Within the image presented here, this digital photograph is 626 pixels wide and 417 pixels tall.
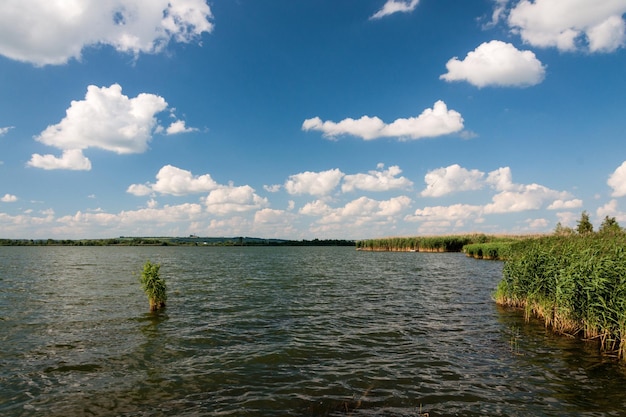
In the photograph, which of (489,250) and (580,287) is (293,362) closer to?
(580,287)

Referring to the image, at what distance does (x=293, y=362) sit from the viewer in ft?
45.0

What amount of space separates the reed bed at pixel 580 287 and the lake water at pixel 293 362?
1.02 metres

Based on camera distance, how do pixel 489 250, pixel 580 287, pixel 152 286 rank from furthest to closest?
pixel 489 250, pixel 152 286, pixel 580 287

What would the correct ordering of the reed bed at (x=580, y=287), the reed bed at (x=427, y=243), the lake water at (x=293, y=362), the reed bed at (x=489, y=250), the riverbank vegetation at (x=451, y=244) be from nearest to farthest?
the lake water at (x=293, y=362) < the reed bed at (x=580, y=287) < the reed bed at (x=489, y=250) < the riverbank vegetation at (x=451, y=244) < the reed bed at (x=427, y=243)

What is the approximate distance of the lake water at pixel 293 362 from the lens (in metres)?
10.2

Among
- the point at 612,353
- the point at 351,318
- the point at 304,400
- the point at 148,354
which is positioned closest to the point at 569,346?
the point at 612,353

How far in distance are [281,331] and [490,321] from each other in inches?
452

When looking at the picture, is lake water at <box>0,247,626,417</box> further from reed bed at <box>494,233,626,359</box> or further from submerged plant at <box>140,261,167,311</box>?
submerged plant at <box>140,261,167,311</box>

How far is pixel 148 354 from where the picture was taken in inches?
572

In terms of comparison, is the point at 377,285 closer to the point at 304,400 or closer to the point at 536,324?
the point at 536,324

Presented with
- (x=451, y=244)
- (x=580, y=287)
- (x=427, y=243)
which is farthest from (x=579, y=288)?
(x=427, y=243)

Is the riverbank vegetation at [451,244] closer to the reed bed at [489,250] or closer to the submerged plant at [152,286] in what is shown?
the reed bed at [489,250]

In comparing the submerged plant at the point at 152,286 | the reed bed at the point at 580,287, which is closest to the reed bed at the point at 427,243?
the reed bed at the point at 580,287

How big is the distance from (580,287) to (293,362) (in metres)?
12.1
